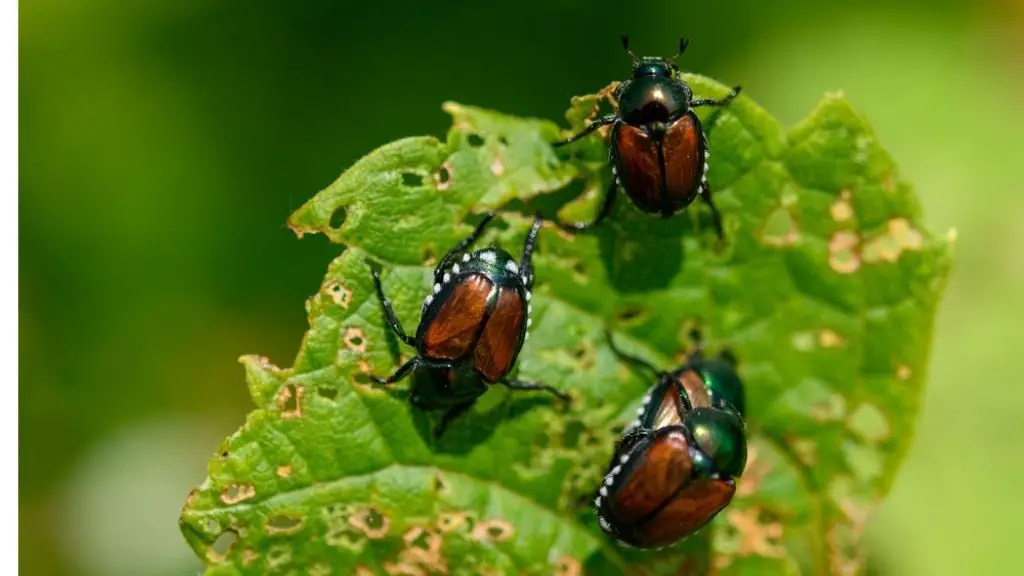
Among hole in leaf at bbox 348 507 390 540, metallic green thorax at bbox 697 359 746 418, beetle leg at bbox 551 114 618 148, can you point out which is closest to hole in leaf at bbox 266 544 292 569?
hole in leaf at bbox 348 507 390 540

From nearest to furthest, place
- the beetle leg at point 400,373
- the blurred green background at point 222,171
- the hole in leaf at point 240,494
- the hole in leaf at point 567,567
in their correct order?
the hole in leaf at point 240,494
the beetle leg at point 400,373
the hole in leaf at point 567,567
the blurred green background at point 222,171

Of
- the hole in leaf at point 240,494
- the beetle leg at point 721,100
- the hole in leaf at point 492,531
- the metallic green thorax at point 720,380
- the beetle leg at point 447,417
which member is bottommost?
the hole in leaf at point 240,494

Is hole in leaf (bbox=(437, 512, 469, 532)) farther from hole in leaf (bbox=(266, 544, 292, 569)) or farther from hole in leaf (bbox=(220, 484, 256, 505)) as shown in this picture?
hole in leaf (bbox=(220, 484, 256, 505))

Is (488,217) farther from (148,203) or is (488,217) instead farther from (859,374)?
(148,203)

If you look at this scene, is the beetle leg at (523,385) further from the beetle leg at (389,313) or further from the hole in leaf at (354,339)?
the hole in leaf at (354,339)

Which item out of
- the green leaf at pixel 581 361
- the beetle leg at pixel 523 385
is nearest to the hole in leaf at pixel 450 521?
the green leaf at pixel 581 361

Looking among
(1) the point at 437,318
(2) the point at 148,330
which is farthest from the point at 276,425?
(2) the point at 148,330
